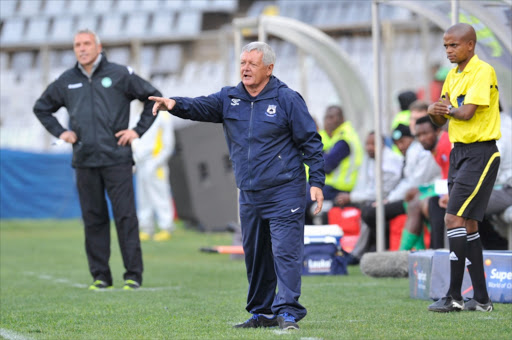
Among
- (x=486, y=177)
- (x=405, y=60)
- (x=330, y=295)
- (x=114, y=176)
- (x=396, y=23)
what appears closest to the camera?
(x=486, y=177)

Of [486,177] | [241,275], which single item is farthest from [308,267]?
[486,177]

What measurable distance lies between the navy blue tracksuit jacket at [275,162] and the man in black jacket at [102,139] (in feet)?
Result: 9.13

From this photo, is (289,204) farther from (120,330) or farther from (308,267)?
(308,267)

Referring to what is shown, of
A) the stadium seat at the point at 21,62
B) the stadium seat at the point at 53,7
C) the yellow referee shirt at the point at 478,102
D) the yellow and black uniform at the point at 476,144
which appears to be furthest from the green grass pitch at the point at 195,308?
the stadium seat at the point at 53,7

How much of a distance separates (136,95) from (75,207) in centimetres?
1469

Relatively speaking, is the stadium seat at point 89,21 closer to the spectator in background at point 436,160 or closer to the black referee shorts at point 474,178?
the spectator in background at point 436,160

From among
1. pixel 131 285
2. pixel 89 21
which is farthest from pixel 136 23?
pixel 131 285

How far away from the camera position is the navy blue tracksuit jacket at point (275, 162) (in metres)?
5.89

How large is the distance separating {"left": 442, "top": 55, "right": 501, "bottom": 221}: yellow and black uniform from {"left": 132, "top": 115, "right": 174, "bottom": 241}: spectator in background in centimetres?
1057

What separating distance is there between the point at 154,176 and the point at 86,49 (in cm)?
844

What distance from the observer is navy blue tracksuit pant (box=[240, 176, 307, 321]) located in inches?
231

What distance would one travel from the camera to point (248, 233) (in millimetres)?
6082

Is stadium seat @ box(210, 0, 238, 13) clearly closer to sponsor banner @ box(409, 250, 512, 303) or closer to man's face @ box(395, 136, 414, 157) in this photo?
man's face @ box(395, 136, 414, 157)

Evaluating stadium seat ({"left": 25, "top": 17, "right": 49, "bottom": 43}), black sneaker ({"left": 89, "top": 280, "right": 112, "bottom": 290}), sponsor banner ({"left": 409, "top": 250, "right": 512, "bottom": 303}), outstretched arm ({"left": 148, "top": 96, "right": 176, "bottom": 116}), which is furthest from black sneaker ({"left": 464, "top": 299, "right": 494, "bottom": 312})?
stadium seat ({"left": 25, "top": 17, "right": 49, "bottom": 43})
